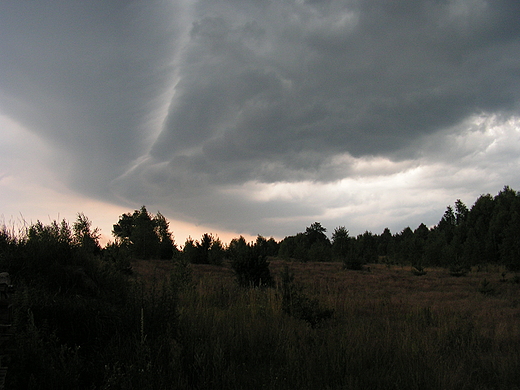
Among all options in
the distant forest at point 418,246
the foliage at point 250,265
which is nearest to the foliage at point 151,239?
the distant forest at point 418,246

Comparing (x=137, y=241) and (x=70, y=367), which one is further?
(x=137, y=241)

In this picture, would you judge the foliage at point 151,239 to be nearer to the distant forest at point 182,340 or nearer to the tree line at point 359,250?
the tree line at point 359,250

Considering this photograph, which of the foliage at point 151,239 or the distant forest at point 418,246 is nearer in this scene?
the distant forest at point 418,246

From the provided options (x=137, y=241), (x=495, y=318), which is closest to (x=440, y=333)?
(x=495, y=318)

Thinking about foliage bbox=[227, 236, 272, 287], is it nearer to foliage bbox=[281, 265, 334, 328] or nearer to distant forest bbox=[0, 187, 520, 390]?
distant forest bbox=[0, 187, 520, 390]

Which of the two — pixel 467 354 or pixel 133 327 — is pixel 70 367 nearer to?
pixel 133 327

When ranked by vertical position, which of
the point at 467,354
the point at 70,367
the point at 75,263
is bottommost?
the point at 467,354

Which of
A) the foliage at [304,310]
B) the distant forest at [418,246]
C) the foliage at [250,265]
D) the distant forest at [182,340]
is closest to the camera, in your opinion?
the distant forest at [182,340]

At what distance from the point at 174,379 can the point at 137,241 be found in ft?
153

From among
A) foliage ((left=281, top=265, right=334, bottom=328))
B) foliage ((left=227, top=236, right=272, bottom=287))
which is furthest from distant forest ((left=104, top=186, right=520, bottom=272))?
foliage ((left=281, top=265, right=334, bottom=328))

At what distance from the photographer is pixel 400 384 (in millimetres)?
4246

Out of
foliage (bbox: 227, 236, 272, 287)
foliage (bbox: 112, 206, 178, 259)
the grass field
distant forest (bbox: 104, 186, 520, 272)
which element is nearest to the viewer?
the grass field

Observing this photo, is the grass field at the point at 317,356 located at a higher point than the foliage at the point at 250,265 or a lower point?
lower

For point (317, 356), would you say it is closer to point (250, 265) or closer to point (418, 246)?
point (250, 265)
